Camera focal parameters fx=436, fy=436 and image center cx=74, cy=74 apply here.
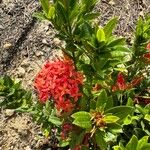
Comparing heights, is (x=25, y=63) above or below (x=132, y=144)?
above

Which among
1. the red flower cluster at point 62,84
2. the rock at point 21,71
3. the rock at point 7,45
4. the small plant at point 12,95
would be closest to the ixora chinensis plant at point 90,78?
the red flower cluster at point 62,84

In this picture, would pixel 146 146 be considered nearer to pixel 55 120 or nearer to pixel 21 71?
pixel 55 120

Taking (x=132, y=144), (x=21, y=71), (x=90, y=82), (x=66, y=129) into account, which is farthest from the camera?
(x=21, y=71)

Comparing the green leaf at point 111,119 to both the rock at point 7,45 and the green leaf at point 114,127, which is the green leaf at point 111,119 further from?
the rock at point 7,45

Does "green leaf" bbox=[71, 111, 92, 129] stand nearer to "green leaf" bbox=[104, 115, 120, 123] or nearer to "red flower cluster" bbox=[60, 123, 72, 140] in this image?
"green leaf" bbox=[104, 115, 120, 123]

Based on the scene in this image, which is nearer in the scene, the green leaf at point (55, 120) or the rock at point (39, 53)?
the green leaf at point (55, 120)

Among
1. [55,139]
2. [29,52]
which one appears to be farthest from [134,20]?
[55,139]

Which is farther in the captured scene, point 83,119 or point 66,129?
→ point 66,129

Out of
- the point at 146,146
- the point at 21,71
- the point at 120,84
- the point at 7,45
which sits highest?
the point at 7,45

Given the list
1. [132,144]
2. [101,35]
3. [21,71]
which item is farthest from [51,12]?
[21,71]
